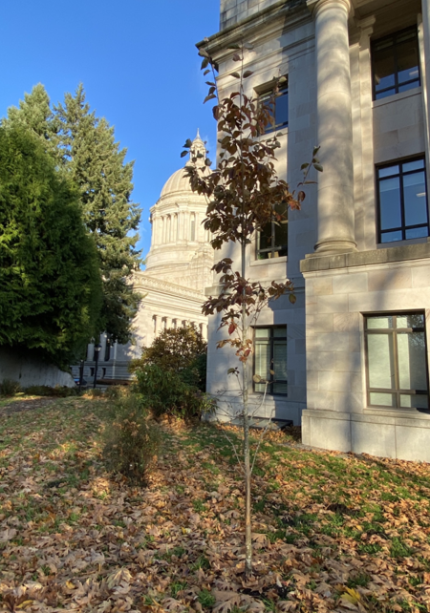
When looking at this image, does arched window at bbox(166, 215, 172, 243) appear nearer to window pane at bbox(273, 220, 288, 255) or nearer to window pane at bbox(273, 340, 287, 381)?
window pane at bbox(273, 220, 288, 255)

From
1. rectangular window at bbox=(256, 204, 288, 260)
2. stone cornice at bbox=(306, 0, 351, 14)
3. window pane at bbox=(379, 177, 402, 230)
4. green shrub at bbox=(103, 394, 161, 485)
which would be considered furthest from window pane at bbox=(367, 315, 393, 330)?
stone cornice at bbox=(306, 0, 351, 14)

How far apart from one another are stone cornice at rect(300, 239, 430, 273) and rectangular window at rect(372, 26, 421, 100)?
5502 millimetres

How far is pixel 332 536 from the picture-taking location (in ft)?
15.6

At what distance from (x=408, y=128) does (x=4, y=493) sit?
41.7 feet

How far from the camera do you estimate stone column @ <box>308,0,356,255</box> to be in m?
10.5

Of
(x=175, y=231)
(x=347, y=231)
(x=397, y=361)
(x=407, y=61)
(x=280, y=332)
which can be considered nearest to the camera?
(x=397, y=361)

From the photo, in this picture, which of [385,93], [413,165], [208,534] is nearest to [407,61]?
[385,93]

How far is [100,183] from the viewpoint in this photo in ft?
89.6

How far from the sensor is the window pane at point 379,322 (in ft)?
29.8

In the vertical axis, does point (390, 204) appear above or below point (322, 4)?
below

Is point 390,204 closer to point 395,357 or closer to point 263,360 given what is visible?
point 395,357

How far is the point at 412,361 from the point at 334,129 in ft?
20.8

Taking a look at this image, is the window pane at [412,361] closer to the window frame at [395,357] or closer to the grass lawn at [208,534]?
the window frame at [395,357]

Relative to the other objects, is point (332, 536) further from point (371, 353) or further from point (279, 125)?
point (279, 125)
